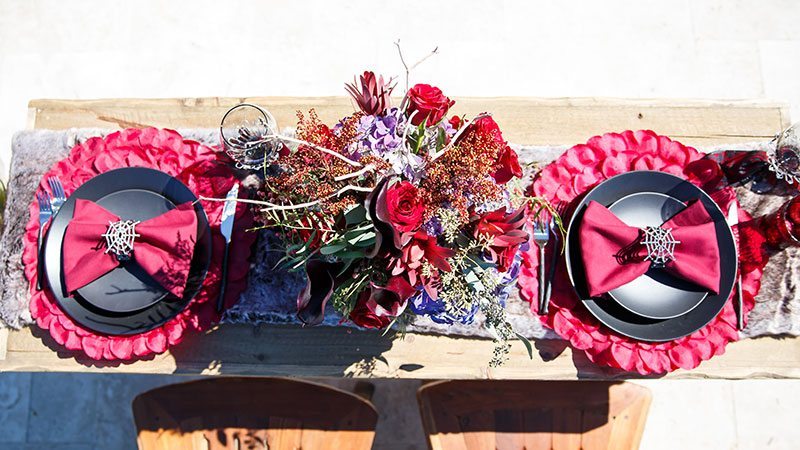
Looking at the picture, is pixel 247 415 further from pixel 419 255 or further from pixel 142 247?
pixel 419 255

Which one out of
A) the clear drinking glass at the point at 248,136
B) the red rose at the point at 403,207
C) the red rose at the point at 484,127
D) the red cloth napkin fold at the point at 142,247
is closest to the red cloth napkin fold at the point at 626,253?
the red rose at the point at 484,127

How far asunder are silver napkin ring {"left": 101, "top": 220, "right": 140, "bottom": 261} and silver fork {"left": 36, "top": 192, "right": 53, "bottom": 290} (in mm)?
150

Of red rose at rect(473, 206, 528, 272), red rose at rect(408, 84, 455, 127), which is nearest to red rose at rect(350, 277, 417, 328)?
red rose at rect(473, 206, 528, 272)

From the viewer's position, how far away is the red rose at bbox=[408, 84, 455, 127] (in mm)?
716

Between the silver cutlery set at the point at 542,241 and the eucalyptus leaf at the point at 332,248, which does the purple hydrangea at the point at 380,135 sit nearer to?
the eucalyptus leaf at the point at 332,248

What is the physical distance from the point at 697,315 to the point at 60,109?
1209mm

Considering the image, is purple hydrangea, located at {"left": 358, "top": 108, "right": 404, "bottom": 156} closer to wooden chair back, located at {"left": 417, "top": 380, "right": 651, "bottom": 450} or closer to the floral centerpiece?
the floral centerpiece

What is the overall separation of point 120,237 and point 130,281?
0.08 m

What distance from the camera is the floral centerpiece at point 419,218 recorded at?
2.24 ft

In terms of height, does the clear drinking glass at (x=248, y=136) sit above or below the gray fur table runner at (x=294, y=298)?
above

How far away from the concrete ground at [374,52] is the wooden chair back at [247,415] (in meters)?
0.68

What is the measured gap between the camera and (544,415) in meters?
1.19

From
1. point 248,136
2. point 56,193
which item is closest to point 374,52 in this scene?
point 248,136

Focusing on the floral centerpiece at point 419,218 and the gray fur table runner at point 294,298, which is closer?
the floral centerpiece at point 419,218
